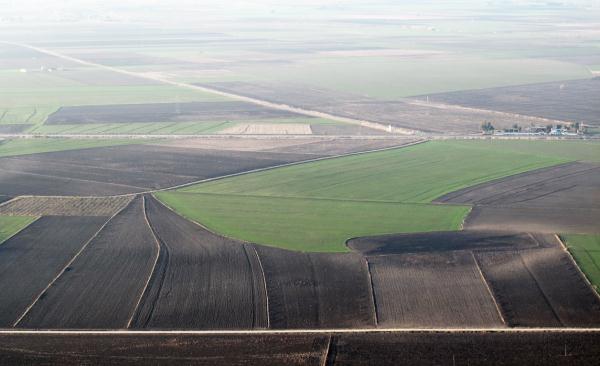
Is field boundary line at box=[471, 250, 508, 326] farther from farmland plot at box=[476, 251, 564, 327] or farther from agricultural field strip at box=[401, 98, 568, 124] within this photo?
agricultural field strip at box=[401, 98, 568, 124]

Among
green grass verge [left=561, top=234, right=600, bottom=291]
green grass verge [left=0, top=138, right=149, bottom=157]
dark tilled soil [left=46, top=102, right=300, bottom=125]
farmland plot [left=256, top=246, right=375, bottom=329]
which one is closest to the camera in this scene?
farmland plot [left=256, top=246, right=375, bottom=329]

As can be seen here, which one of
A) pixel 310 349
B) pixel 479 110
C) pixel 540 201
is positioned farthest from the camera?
pixel 479 110

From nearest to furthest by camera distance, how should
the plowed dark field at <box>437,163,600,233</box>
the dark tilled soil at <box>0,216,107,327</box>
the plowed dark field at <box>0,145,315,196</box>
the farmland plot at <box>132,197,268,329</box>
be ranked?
1. the farmland plot at <box>132,197,268,329</box>
2. the dark tilled soil at <box>0,216,107,327</box>
3. the plowed dark field at <box>437,163,600,233</box>
4. the plowed dark field at <box>0,145,315,196</box>

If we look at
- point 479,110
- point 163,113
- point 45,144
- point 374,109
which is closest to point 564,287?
point 45,144

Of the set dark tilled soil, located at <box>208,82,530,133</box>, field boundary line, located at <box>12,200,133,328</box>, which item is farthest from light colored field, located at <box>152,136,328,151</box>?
field boundary line, located at <box>12,200,133,328</box>

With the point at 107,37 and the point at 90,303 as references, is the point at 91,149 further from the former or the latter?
the point at 107,37

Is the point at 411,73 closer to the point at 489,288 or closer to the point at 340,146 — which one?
the point at 340,146

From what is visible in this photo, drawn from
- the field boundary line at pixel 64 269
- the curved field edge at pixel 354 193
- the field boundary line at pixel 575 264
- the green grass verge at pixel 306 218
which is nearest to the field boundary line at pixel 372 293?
the green grass verge at pixel 306 218
